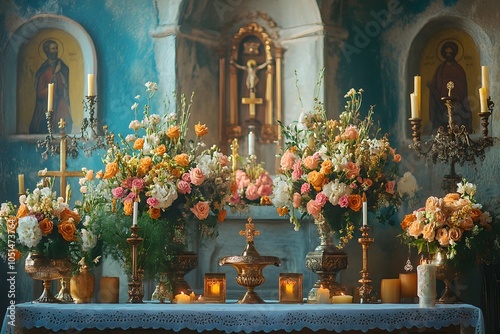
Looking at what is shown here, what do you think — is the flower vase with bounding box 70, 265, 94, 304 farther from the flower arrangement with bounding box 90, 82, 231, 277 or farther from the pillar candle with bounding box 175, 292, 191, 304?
the pillar candle with bounding box 175, 292, 191, 304

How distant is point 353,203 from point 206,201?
36.8 inches

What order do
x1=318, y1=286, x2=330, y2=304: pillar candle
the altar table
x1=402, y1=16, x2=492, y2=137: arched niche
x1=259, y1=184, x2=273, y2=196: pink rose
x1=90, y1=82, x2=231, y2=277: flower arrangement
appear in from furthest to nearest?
x1=402, y1=16, x2=492, y2=137: arched niche
x1=259, y1=184, x2=273, y2=196: pink rose
x1=90, y1=82, x2=231, y2=277: flower arrangement
x1=318, y1=286, x2=330, y2=304: pillar candle
the altar table

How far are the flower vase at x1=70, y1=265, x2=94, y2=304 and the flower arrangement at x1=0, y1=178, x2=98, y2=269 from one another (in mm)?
67

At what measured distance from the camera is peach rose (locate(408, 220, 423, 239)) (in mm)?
6785

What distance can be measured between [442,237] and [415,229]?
0.17 m

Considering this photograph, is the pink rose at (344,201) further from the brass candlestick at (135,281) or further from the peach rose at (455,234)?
the brass candlestick at (135,281)

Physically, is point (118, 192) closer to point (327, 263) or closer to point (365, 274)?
point (327, 263)

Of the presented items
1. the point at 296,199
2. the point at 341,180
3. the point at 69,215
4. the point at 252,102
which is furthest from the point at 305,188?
the point at 252,102

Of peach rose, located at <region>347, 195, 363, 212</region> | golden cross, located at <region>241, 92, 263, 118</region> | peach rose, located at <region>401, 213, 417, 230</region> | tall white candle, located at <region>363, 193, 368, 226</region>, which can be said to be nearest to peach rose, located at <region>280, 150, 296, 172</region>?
peach rose, located at <region>347, 195, 363, 212</region>

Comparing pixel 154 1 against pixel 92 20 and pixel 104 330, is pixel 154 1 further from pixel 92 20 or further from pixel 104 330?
pixel 104 330

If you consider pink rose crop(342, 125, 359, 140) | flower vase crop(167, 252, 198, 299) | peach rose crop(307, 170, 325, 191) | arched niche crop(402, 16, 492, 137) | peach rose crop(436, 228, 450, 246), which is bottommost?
flower vase crop(167, 252, 198, 299)

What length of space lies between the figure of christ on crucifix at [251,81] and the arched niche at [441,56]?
142 centimetres

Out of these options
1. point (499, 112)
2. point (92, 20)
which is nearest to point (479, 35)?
point (499, 112)

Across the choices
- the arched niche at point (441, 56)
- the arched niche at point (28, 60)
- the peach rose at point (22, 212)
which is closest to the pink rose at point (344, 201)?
the peach rose at point (22, 212)
